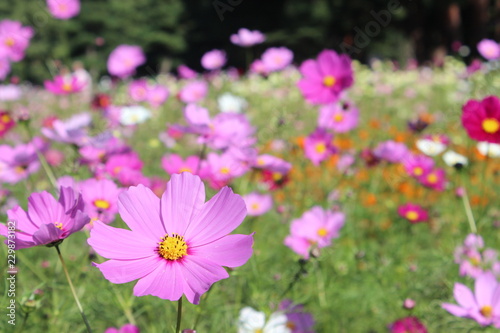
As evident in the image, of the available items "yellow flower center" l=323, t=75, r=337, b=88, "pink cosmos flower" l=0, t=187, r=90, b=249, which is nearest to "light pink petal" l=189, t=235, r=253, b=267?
"pink cosmos flower" l=0, t=187, r=90, b=249

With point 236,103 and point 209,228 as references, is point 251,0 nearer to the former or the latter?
point 236,103

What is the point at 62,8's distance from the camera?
72.7 inches

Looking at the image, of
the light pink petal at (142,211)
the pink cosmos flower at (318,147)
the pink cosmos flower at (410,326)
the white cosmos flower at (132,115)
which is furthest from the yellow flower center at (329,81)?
the light pink petal at (142,211)

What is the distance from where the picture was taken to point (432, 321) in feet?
3.84

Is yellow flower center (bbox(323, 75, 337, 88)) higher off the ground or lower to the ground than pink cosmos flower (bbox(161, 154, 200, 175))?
higher

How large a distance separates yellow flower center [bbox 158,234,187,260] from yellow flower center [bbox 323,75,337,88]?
2.94ft

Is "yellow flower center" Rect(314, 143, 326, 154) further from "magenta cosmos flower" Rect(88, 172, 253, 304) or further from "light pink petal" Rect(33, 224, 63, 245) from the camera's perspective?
"light pink petal" Rect(33, 224, 63, 245)

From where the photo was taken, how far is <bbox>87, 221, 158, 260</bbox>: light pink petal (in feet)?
1.69

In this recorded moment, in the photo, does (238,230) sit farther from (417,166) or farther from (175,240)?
(175,240)

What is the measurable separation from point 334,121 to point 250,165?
0.72 m

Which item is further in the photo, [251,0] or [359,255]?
[251,0]

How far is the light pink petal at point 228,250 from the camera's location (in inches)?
19.8

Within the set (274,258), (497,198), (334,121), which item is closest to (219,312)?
(274,258)

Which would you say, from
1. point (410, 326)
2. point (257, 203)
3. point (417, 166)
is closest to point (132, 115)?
point (257, 203)
